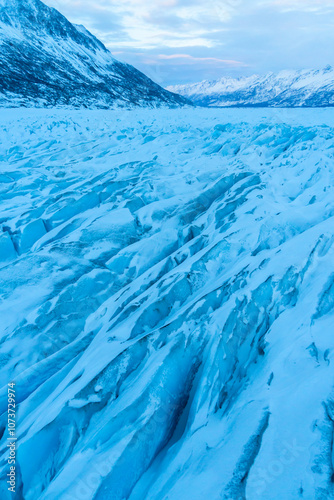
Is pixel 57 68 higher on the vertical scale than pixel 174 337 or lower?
higher

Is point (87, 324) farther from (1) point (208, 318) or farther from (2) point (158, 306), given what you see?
(1) point (208, 318)

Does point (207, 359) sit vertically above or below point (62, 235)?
below

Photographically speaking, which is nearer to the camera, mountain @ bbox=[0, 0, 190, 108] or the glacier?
the glacier

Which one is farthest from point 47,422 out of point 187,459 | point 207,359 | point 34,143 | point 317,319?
point 34,143

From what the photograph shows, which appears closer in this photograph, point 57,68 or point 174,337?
point 174,337
